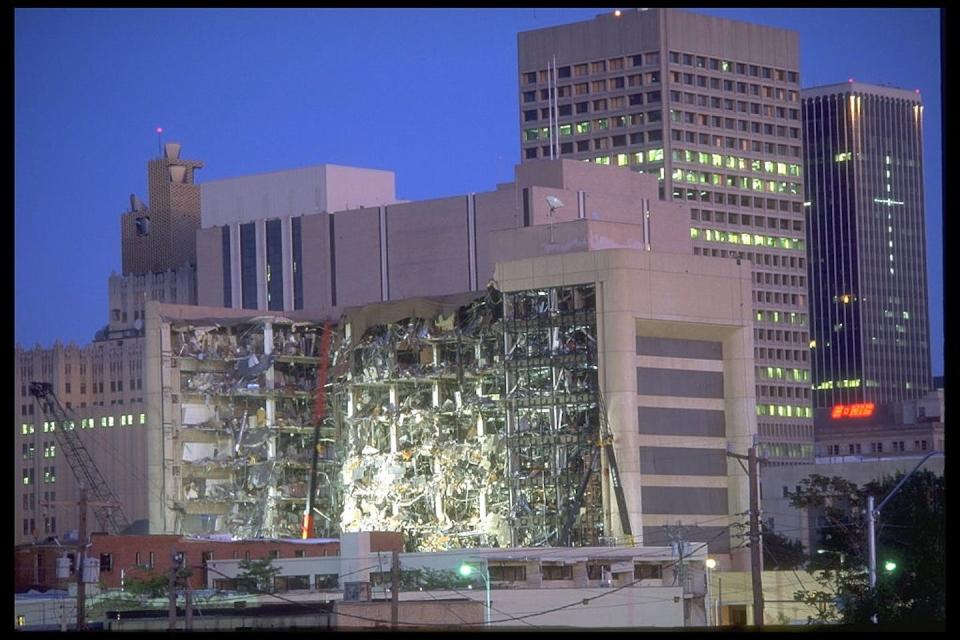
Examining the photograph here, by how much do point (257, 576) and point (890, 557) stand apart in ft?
130

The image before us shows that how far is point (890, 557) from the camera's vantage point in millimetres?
105438

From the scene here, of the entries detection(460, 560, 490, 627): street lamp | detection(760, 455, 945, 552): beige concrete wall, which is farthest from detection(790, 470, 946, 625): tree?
detection(460, 560, 490, 627): street lamp

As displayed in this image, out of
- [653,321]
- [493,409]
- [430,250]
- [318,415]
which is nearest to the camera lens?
[653,321]

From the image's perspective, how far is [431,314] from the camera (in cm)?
14625

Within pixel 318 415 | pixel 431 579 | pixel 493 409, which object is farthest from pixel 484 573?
pixel 318 415

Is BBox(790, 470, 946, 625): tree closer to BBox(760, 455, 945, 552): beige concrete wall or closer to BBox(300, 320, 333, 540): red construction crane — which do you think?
BBox(760, 455, 945, 552): beige concrete wall

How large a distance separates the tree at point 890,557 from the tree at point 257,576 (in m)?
33.1

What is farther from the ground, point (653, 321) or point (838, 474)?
point (653, 321)

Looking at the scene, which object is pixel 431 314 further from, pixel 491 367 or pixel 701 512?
pixel 701 512

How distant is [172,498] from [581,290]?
37894mm

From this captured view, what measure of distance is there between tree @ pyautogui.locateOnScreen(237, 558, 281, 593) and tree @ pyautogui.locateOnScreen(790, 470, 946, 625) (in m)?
33.1

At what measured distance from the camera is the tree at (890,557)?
257ft

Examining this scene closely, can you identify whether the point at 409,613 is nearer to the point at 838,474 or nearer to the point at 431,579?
the point at 431,579
